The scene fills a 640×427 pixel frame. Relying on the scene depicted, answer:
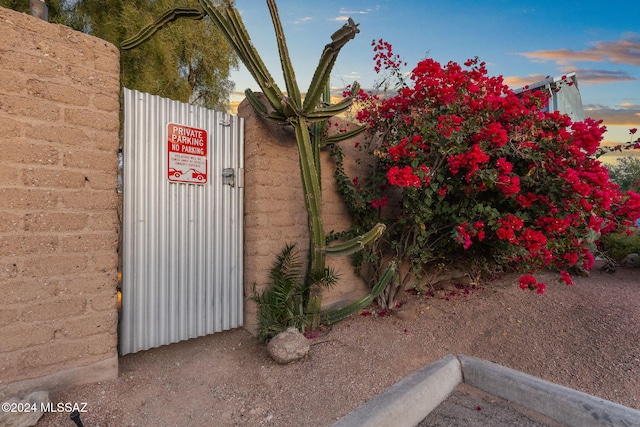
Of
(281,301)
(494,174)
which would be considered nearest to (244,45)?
(281,301)

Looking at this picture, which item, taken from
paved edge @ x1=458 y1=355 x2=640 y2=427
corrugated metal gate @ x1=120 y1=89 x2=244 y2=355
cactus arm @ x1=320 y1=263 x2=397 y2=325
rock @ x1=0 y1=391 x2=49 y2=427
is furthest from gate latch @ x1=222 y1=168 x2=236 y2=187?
paved edge @ x1=458 y1=355 x2=640 y2=427

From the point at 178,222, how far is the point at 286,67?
1655mm

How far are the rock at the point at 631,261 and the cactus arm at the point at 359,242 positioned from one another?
234 inches

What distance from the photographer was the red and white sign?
8.91 feet

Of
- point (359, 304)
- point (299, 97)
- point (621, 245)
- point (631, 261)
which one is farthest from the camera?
point (621, 245)

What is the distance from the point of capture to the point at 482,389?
2.45m

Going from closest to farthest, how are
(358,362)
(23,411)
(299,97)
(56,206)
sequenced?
(23,411)
(56,206)
(358,362)
(299,97)

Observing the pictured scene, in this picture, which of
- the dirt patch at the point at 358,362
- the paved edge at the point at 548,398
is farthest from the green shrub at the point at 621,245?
the paved edge at the point at 548,398

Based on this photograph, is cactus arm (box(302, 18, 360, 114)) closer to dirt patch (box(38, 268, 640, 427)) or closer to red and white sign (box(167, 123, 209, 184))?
red and white sign (box(167, 123, 209, 184))

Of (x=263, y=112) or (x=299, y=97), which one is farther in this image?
(x=263, y=112)

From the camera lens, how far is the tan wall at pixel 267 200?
10.00ft

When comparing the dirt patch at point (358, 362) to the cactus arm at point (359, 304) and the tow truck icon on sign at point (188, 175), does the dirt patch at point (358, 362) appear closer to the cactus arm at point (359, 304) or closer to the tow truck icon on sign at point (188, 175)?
the cactus arm at point (359, 304)

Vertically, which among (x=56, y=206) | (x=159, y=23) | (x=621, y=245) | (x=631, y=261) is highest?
(x=159, y=23)

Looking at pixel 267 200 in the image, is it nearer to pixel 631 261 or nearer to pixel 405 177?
pixel 405 177
